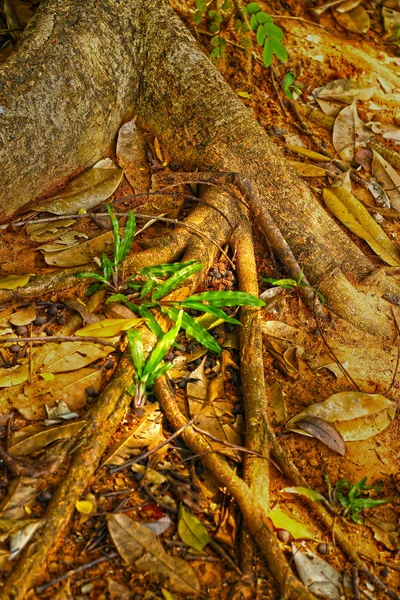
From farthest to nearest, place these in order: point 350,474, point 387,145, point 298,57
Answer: point 298,57 < point 387,145 < point 350,474

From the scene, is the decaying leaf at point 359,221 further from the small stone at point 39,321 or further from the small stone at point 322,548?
the small stone at point 39,321

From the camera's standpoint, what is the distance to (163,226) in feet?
12.5

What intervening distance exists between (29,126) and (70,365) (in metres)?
1.47

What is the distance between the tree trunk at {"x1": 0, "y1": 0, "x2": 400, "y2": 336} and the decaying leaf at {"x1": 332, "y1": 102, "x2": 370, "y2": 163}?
107 cm

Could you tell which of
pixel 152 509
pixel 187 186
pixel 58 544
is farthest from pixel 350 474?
pixel 187 186

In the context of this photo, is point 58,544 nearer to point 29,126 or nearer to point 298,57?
point 29,126

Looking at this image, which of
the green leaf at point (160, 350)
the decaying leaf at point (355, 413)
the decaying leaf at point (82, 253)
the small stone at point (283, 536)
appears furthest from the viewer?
the decaying leaf at point (82, 253)

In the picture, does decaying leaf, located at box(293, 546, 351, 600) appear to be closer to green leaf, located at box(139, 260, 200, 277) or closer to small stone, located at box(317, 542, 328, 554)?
small stone, located at box(317, 542, 328, 554)

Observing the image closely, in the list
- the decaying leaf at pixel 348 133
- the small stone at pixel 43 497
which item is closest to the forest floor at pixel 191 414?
the small stone at pixel 43 497

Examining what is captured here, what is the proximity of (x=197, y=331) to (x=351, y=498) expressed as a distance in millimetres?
1065

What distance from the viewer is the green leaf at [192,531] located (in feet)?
8.07

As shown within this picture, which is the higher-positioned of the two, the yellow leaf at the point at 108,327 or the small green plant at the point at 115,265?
the small green plant at the point at 115,265

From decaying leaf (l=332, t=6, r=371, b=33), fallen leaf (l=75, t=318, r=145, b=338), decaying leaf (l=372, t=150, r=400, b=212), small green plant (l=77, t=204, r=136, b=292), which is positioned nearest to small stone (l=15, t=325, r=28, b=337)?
fallen leaf (l=75, t=318, r=145, b=338)

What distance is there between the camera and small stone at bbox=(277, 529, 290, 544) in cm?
261
